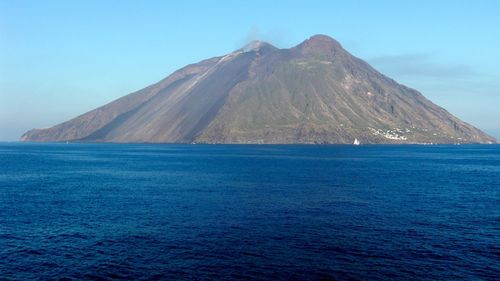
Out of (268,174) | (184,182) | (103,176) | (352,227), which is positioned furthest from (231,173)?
(352,227)

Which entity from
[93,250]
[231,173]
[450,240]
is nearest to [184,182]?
[231,173]

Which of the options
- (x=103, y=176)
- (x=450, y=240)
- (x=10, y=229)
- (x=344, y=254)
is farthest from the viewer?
(x=103, y=176)

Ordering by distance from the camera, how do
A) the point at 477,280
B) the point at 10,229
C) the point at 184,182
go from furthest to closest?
the point at 184,182 < the point at 10,229 < the point at 477,280

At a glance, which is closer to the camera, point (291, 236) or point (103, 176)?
point (291, 236)

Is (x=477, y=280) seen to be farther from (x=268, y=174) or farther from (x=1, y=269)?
(x=268, y=174)

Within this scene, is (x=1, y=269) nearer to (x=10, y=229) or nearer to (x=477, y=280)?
(x=10, y=229)

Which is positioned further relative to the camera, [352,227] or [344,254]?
[352,227]

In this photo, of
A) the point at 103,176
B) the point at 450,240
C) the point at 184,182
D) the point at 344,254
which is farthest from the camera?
the point at 103,176

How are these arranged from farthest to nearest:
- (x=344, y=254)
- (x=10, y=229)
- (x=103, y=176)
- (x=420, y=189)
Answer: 1. (x=103, y=176)
2. (x=420, y=189)
3. (x=10, y=229)
4. (x=344, y=254)
